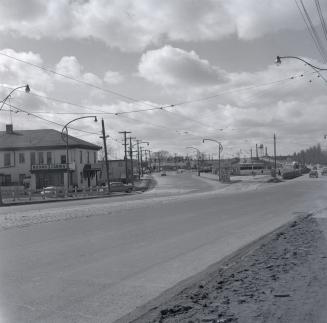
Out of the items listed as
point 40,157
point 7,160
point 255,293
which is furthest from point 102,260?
point 7,160

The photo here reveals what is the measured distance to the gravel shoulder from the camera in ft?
20.0

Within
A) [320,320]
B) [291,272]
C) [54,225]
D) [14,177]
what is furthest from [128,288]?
[14,177]

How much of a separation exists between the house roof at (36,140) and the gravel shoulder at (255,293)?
67.5 meters

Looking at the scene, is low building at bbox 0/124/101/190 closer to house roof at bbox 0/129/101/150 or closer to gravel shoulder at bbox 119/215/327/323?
house roof at bbox 0/129/101/150

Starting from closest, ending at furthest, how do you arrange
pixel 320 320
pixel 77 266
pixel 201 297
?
1. pixel 320 320
2. pixel 201 297
3. pixel 77 266

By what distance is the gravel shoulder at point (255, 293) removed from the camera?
6.09 metres

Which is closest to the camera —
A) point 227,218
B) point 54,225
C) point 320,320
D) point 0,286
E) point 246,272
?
point 320,320

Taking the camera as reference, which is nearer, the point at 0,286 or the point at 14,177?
the point at 0,286

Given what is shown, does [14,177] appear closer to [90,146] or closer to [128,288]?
[90,146]

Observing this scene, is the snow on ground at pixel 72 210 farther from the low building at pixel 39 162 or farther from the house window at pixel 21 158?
the house window at pixel 21 158

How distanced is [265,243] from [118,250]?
352 cm

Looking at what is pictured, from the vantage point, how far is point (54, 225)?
18.5 m

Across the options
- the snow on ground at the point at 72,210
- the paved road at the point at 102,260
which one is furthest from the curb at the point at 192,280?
the snow on ground at the point at 72,210

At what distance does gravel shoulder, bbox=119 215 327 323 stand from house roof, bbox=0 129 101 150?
6747 centimetres
